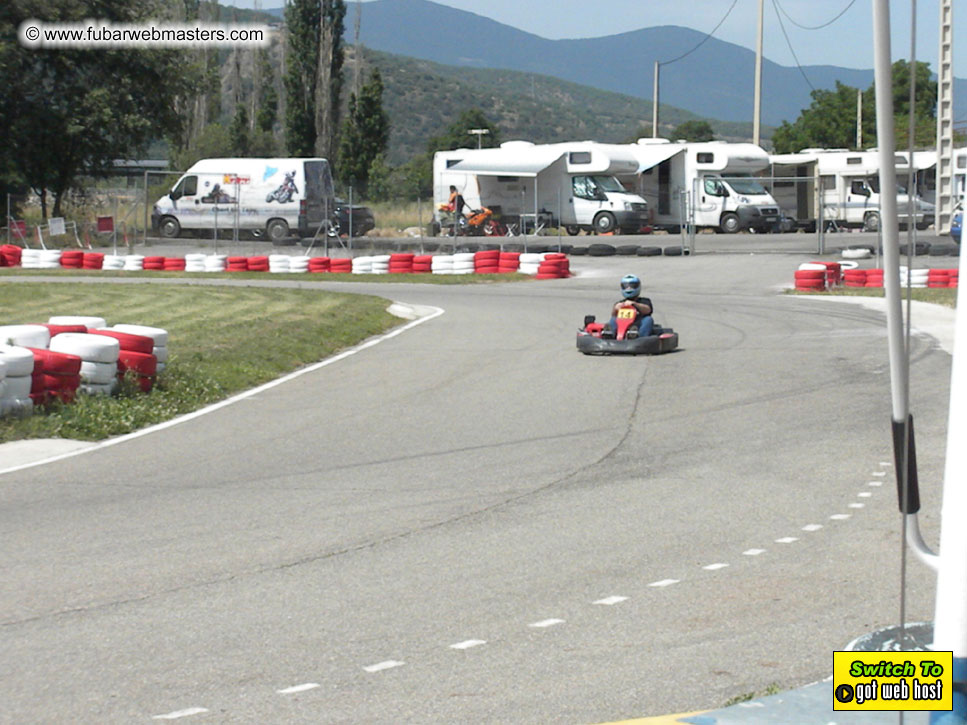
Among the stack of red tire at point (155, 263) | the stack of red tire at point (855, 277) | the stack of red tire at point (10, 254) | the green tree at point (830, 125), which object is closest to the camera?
the stack of red tire at point (855, 277)

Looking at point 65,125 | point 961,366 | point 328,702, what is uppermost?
point 65,125

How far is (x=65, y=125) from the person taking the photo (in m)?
43.9

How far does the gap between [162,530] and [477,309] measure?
48.5ft

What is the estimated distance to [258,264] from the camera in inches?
1265

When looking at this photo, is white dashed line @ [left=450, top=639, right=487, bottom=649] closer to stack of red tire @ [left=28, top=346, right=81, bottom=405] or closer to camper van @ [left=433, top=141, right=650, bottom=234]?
stack of red tire @ [left=28, top=346, right=81, bottom=405]

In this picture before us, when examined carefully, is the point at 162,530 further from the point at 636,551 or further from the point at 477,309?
the point at 477,309

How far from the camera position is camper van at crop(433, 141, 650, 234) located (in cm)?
4069

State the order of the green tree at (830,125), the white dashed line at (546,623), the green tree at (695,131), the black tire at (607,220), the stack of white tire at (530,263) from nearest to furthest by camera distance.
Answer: the white dashed line at (546,623), the stack of white tire at (530,263), the black tire at (607,220), the green tree at (830,125), the green tree at (695,131)


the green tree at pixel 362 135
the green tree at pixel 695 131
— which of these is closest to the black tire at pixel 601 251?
the green tree at pixel 362 135

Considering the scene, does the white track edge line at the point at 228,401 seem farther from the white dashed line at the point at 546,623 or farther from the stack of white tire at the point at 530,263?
the stack of white tire at the point at 530,263

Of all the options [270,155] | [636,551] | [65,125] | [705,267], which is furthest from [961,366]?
[270,155]

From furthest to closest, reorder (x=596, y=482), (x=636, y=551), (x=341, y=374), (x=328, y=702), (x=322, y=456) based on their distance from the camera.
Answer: (x=341, y=374), (x=322, y=456), (x=596, y=482), (x=636, y=551), (x=328, y=702)

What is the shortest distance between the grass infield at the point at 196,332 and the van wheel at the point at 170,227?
14158mm

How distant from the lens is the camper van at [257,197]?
3800cm
